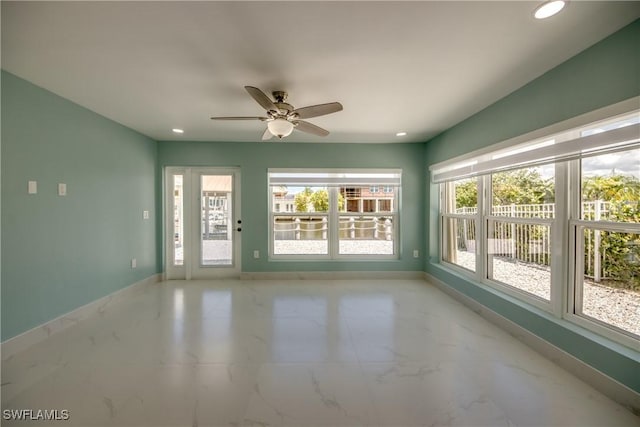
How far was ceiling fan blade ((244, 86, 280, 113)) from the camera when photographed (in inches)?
76.1

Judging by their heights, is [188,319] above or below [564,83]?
below

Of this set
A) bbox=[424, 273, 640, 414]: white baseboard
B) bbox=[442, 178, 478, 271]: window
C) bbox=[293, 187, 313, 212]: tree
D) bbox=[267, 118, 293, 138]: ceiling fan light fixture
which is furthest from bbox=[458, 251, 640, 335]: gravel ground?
bbox=[293, 187, 313, 212]: tree

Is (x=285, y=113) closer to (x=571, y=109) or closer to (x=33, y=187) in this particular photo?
(x=571, y=109)

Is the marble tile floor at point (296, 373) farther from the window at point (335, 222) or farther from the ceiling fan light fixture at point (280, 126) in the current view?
the ceiling fan light fixture at point (280, 126)

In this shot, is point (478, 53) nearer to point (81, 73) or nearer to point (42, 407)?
point (81, 73)

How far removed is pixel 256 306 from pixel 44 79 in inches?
119

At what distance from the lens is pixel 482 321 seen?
2.83 meters

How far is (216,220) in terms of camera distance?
14.7ft

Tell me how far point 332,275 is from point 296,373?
2543 mm

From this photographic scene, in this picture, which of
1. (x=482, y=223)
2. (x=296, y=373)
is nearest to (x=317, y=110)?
(x=296, y=373)

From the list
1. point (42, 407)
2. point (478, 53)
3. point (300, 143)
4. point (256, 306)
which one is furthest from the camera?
point (300, 143)

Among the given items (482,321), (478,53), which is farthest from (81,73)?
(482,321)

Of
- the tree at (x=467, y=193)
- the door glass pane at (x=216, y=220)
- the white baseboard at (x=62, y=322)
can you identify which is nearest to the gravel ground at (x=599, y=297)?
the tree at (x=467, y=193)

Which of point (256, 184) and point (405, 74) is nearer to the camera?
point (405, 74)
